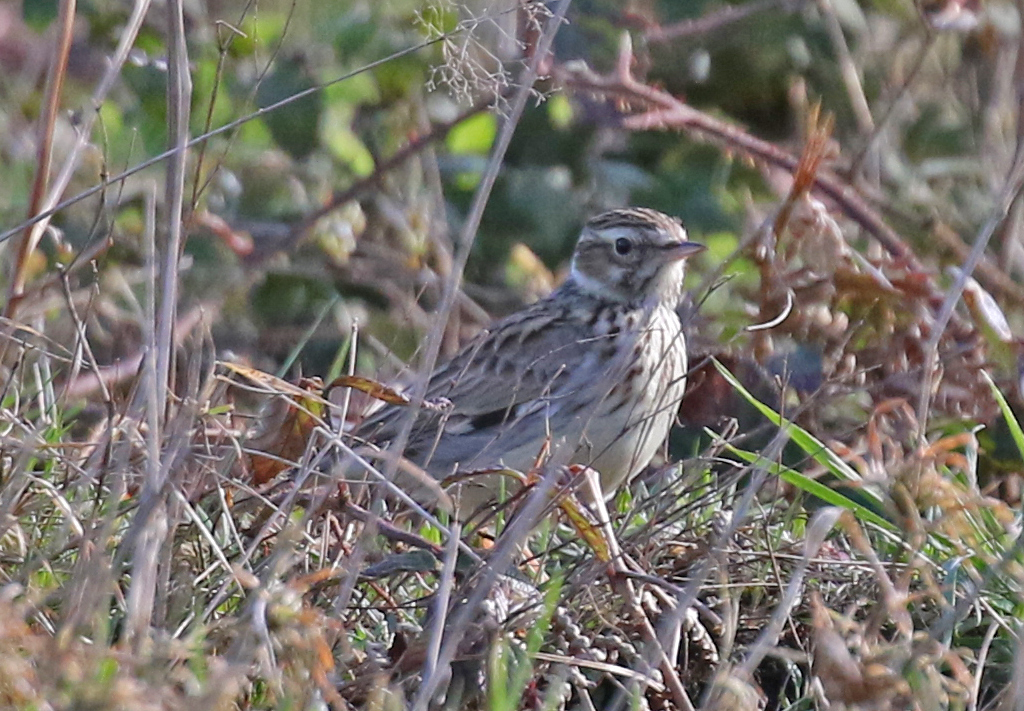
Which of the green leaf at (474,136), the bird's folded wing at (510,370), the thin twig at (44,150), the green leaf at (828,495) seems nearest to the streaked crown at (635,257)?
the bird's folded wing at (510,370)

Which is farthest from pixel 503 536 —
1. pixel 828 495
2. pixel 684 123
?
pixel 684 123

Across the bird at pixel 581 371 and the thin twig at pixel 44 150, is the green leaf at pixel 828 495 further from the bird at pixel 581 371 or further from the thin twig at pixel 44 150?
the thin twig at pixel 44 150

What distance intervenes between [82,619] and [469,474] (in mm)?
990

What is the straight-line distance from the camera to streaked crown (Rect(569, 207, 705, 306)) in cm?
505

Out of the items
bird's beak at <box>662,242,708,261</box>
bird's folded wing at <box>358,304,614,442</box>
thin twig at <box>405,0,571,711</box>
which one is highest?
thin twig at <box>405,0,571,711</box>

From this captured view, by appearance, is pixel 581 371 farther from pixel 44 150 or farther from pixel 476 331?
pixel 44 150

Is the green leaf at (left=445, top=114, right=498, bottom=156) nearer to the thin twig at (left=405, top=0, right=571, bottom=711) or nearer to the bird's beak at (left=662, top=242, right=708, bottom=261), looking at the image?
the bird's beak at (left=662, top=242, right=708, bottom=261)

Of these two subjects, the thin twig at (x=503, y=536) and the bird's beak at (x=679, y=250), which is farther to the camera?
the bird's beak at (x=679, y=250)

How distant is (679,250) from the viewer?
4957mm

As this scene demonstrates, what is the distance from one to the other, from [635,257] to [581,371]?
564mm

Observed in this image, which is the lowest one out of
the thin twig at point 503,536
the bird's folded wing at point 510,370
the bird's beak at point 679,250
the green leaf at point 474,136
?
the bird's folded wing at point 510,370

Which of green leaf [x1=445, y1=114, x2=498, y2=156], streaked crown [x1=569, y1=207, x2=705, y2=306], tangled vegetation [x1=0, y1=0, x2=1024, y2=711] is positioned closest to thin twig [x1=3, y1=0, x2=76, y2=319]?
tangled vegetation [x1=0, y1=0, x2=1024, y2=711]

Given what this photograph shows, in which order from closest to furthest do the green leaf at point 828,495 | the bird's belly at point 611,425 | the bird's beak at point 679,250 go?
the green leaf at point 828,495 → the bird's belly at point 611,425 → the bird's beak at point 679,250

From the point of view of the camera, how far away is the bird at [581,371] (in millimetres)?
4234
